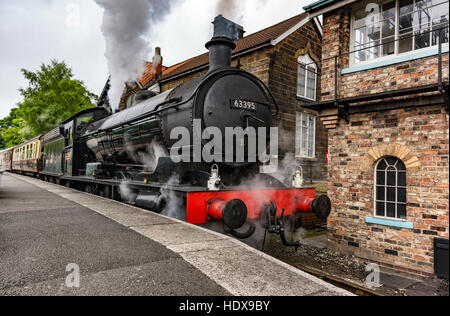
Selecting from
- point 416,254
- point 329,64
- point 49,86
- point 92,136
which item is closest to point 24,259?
point 416,254

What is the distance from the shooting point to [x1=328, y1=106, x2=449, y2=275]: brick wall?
479 centimetres

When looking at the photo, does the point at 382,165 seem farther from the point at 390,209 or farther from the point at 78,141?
the point at 78,141

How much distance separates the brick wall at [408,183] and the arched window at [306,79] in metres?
5.20

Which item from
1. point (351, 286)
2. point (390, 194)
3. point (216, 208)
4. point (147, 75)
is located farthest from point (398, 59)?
point (147, 75)

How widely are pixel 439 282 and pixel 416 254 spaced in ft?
1.59

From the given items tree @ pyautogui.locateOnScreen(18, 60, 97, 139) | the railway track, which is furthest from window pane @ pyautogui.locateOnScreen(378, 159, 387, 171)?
tree @ pyautogui.locateOnScreen(18, 60, 97, 139)

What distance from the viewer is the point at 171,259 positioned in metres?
3.07

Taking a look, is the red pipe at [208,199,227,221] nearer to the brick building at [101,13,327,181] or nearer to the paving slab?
the paving slab

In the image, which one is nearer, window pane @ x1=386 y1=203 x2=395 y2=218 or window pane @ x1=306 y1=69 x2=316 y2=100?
window pane @ x1=386 y1=203 x2=395 y2=218

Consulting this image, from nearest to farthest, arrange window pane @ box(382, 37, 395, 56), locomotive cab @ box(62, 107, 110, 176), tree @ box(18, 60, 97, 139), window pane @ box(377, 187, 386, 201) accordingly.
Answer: window pane @ box(377, 187, 386, 201), window pane @ box(382, 37, 395, 56), locomotive cab @ box(62, 107, 110, 176), tree @ box(18, 60, 97, 139)

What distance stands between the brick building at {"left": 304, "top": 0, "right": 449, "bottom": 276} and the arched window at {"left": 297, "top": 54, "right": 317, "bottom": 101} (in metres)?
Answer: 4.47

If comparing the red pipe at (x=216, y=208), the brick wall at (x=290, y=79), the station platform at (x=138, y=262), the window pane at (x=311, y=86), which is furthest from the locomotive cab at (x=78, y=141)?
the window pane at (x=311, y=86)

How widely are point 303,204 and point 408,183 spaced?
171cm
